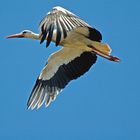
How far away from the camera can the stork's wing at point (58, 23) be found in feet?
31.1

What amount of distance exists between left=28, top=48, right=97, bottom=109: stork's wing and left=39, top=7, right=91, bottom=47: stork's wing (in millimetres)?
2978

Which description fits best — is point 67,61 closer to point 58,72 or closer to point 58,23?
point 58,72

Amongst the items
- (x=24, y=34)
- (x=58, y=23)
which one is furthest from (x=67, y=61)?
(x=58, y=23)

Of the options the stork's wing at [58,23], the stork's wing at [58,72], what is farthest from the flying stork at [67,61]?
the stork's wing at [58,23]

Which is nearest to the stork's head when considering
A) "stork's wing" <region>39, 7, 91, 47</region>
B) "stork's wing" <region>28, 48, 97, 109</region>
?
"stork's wing" <region>28, 48, 97, 109</region>

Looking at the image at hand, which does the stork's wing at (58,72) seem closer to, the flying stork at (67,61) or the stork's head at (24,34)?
the flying stork at (67,61)

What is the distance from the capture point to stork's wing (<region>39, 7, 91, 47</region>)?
9.49m

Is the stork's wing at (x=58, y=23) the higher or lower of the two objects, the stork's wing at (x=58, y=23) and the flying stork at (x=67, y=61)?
the lower

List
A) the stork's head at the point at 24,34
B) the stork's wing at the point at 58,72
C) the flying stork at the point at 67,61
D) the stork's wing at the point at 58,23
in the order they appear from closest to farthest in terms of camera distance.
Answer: the stork's wing at the point at 58,23 → the flying stork at the point at 67,61 → the stork's wing at the point at 58,72 → the stork's head at the point at 24,34

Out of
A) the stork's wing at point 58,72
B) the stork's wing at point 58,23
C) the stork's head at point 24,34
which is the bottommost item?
the stork's wing at point 58,23

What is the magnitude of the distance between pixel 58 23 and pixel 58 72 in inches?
147

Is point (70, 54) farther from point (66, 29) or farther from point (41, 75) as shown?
point (66, 29)

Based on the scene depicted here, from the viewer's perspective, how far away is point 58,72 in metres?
13.4

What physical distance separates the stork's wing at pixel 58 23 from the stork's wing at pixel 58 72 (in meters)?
2.98
